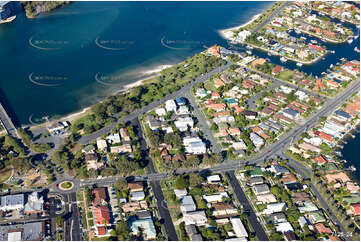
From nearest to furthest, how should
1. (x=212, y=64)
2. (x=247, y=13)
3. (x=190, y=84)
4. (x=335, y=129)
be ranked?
1. (x=335, y=129)
2. (x=190, y=84)
3. (x=212, y=64)
4. (x=247, y=13)

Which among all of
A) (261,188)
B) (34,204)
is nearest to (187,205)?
(261,188)

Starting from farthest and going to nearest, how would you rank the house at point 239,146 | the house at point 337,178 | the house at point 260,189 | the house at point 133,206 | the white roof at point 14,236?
the house at point 239,146 < the house at point 337,178 < the house at point 260,189 < the house at point 133,206 < the white roof at point 14,236

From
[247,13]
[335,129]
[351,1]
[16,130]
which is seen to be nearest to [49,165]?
[16,130]

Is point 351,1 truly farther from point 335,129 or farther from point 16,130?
point 16,130

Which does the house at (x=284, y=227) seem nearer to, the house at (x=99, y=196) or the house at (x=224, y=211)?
the house at (x=224, y=211)

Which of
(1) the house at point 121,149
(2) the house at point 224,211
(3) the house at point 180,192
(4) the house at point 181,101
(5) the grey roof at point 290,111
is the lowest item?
(2) the house at point 224,211

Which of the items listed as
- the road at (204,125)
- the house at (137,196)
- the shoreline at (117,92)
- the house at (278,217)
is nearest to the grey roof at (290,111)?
the road at (204,125)

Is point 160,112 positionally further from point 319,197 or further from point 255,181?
point 319,197
